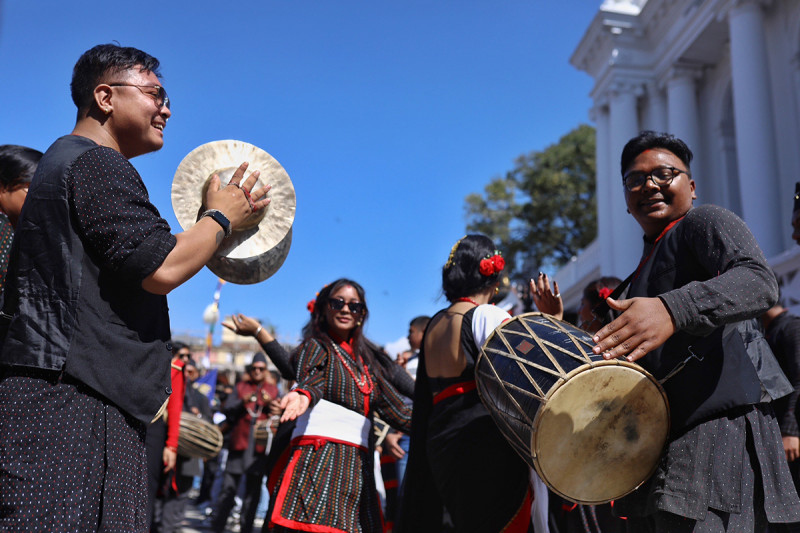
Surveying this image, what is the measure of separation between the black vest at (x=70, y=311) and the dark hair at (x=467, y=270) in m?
2.21

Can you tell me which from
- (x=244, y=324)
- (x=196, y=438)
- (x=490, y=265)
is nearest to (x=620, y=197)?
(x=196, y=438)

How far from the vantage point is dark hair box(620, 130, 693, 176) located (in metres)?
3.11

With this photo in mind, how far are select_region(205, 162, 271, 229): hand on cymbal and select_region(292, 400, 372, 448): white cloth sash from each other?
2388 mm

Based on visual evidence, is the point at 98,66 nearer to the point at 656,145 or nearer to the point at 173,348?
the point at 173,348

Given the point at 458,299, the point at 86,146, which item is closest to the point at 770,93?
the point at 458,299

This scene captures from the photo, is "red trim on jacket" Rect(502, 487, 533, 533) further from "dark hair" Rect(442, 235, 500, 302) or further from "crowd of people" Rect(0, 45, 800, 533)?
"dark hair" Rect(442, 235, 500, 302)

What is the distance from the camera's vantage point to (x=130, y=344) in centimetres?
213

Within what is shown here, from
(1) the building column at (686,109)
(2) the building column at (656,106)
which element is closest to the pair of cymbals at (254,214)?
(1) the building column at (686,109)

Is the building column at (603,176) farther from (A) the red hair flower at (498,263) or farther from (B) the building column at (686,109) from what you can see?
(A) the red hair flower at (498,263)

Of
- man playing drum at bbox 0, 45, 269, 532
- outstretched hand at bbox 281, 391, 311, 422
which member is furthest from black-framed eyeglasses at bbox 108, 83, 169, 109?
outstretched hand at bbox 281, 391, 311, 422

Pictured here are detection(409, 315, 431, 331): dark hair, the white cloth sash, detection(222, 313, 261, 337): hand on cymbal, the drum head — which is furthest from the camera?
detection(409, 315, 431, 331): dark hair

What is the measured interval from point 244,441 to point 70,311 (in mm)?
9265

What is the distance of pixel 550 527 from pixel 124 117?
330cm

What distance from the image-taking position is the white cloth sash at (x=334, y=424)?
4.71 metres
